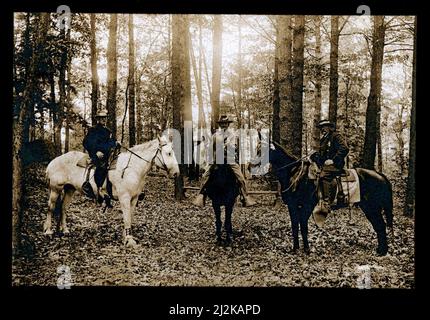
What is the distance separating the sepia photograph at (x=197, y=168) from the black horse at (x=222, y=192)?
0.07 ft

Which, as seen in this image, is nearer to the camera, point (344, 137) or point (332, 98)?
point (344, 137)

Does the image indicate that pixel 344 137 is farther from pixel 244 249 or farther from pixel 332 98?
pixel 244 249

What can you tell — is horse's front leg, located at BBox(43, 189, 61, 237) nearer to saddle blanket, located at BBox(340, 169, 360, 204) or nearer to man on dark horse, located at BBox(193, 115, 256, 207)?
man on dark horse, located at BBox(193, 115, 256, 207)

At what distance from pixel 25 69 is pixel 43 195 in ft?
6.31

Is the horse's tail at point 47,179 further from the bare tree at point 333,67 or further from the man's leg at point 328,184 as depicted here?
the bare tree at point 333,67

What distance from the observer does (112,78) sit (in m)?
6.04

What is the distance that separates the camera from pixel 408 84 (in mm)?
5887

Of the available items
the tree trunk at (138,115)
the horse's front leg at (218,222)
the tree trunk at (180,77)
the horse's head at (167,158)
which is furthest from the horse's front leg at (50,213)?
the horse's front leg at (218,222)

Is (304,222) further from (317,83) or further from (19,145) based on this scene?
(19,145)

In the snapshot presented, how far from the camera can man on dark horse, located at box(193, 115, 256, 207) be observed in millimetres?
5715

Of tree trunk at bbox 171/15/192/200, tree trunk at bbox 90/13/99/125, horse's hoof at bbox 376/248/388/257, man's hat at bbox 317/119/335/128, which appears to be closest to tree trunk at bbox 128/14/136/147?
tree trunk at bbox 90/13/99/125

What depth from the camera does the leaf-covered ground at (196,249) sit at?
222 inches

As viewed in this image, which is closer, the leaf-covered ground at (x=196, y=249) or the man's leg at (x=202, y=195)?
the leaf-covered ground at (x=196, y=249)
